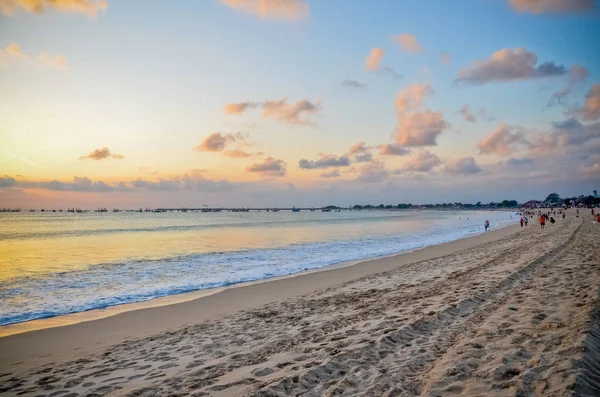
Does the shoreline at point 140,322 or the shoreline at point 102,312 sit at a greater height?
the shoreline at point 140,322

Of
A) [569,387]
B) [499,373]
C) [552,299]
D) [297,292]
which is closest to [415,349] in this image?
[499,373]

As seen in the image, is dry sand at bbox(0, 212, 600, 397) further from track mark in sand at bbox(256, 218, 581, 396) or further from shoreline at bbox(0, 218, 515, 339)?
shoreline at bbox(0, 218, 515, 339)

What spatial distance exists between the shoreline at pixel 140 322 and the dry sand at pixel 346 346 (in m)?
0.05

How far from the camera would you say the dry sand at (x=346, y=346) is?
4406 millimetres

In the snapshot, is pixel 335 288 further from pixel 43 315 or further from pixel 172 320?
pixel 43 315

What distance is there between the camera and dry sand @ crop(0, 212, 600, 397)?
173 inches

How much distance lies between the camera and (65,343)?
774cm

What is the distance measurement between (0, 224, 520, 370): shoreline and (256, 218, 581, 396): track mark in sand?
4921 millimetres

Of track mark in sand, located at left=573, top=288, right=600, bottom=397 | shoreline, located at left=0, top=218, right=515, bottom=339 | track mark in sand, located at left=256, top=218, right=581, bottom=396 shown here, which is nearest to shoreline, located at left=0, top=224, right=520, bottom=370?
shoreline, located at left=0, top=218, right=515, bottom=339

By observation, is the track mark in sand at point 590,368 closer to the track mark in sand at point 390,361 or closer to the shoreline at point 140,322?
the track mark in sand at point 390,361

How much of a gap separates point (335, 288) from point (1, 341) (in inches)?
364

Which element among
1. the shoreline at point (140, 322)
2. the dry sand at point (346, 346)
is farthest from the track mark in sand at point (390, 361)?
the shoreline at point (140, 322)

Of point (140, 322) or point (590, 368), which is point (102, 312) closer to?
point (140, 322)

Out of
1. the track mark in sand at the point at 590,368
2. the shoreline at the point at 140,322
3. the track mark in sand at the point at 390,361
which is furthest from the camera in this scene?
the shoreline at the point at 140,322
